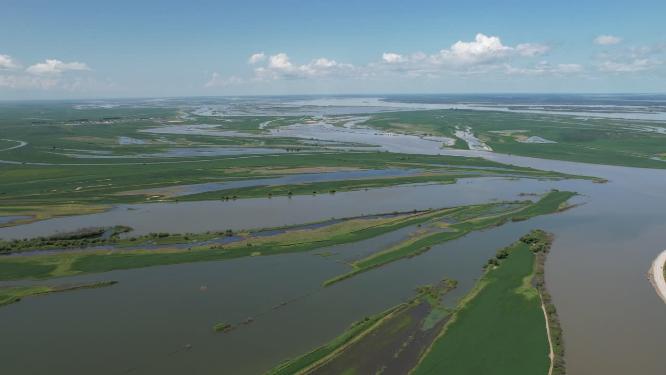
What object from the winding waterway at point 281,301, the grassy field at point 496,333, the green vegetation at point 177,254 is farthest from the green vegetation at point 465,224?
the grassy field at point 496,333

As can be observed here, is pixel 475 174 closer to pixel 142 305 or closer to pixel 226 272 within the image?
pixel 226 272

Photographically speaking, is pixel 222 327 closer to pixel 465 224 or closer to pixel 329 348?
pixel 329 348

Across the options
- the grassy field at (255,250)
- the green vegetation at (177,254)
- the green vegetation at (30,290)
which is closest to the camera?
the green vegetation at (30,290)

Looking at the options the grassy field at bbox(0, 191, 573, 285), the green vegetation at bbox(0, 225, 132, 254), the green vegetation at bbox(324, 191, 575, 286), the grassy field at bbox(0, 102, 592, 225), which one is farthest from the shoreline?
the green vegetation at bbox(0, 225, 132, 254)

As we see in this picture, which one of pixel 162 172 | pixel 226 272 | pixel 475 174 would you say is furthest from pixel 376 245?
pixel 162 172

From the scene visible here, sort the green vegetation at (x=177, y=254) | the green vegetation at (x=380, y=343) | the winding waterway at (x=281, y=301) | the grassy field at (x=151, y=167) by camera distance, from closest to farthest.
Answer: the green vegetation at (x=380, y=343) → the winding waterway at (x=281, y=301) → the green vegetation at (x=177, y=254) → the grassy field at (x=151, y=167)

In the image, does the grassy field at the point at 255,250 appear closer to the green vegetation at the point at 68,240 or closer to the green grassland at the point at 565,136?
the green vegetation at the point at 68,240

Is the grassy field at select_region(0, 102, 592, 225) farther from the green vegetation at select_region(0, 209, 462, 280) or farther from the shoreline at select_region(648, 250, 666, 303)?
the shoreline at select_region(648, 250, 666, 303)

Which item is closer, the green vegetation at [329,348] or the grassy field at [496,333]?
the green vegetation at [329,348]

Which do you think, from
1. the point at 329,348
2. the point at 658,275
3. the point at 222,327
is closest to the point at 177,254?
the point at 222,327
